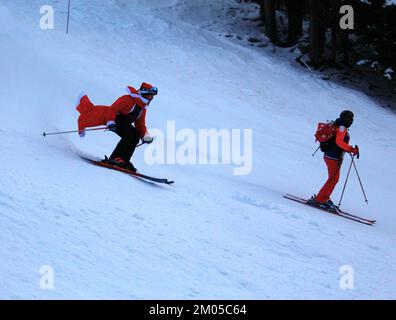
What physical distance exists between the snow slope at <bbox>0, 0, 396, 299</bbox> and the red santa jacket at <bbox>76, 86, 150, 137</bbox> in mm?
563

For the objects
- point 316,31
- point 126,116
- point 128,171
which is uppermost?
point 316,31

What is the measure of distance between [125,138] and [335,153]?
340cm

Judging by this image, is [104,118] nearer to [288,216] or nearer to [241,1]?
[288,216]

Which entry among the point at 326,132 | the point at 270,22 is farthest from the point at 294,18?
the point at 326,132

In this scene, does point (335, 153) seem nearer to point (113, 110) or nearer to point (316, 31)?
point (113, 110)

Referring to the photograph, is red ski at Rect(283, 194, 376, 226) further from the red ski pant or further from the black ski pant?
the black ski pant

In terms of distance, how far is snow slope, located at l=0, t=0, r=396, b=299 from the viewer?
4.65 meters

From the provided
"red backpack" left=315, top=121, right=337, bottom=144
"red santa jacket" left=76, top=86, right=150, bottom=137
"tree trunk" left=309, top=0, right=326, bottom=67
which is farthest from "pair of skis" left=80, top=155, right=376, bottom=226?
"tree trunk" left=309, top=0, right=326, bottom=67

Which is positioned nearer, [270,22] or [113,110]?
[113,110]

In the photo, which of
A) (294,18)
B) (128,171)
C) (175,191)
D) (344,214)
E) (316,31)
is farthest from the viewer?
(294,18)

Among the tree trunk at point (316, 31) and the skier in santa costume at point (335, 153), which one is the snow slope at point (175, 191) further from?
the tree trunk at point (316, 31)

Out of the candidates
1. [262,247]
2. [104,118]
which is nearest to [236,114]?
[104,118]

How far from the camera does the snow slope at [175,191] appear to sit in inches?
183

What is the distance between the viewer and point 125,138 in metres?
8.08
